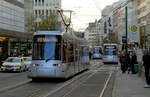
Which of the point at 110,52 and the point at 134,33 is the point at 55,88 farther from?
the point at 110,52

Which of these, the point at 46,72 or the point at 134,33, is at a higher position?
the point at 134,33

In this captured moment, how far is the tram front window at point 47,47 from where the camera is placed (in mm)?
21078

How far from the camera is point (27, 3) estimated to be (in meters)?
121

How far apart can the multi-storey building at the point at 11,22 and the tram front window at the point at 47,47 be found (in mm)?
30212

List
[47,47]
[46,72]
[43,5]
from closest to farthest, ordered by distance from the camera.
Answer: [46,72]
[47,47]
[43,5]

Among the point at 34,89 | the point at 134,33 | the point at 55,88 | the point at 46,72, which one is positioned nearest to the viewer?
the point at 34,89

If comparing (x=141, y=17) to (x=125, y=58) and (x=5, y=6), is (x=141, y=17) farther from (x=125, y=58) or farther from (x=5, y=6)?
(x=125, y=58)

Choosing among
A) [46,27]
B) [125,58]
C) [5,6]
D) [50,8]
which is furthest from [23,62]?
[50,8]

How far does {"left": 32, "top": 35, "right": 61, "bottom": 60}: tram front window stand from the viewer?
21.1 m

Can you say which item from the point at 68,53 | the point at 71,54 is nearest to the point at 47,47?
the point at 68,53

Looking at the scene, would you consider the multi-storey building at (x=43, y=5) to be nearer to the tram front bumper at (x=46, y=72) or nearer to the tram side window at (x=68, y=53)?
the tram side window at (x=68, y=53)

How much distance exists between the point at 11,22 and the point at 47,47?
4287cm

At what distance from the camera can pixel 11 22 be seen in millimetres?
62844

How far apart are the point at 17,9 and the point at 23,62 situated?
107 feet
